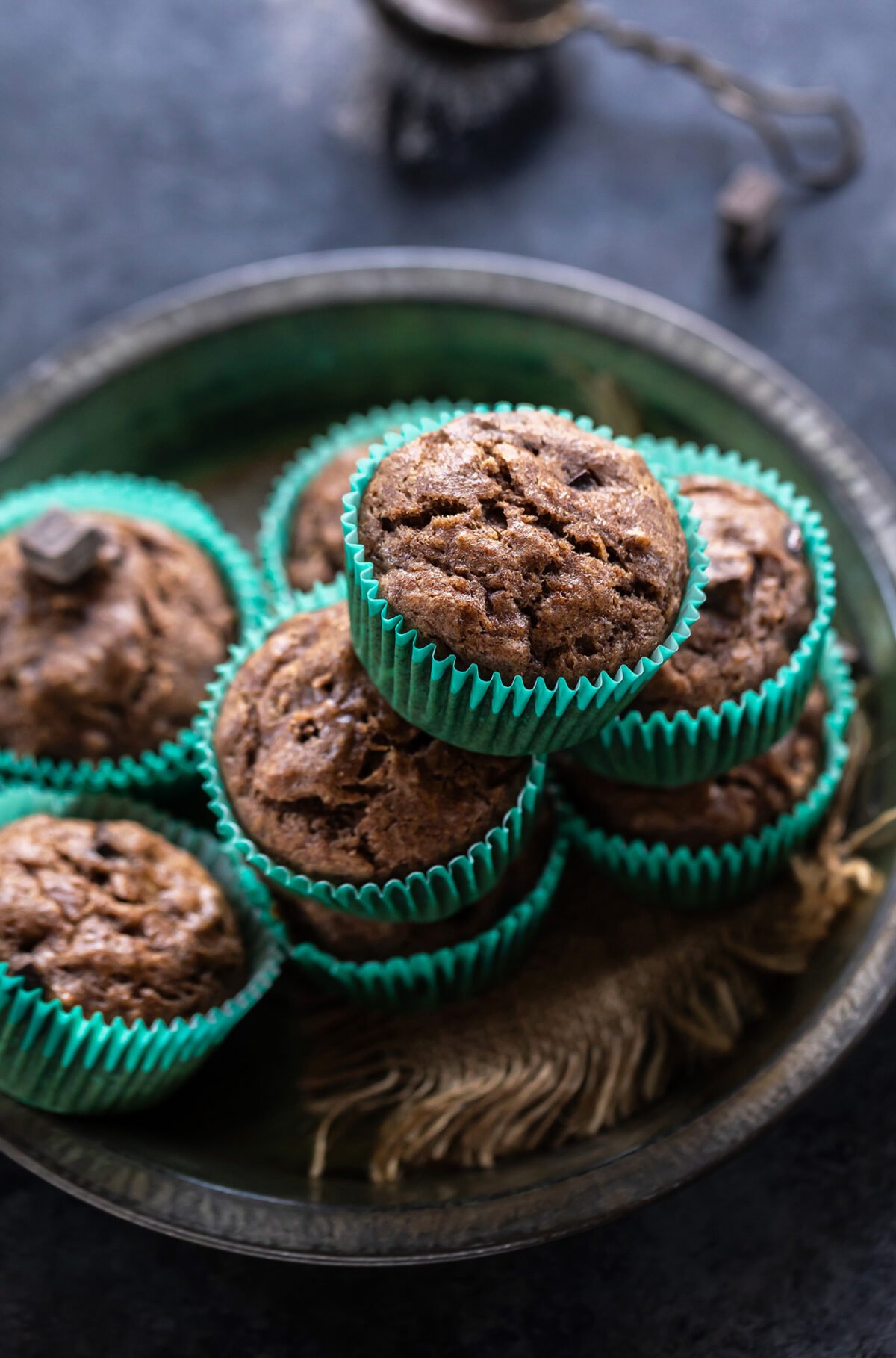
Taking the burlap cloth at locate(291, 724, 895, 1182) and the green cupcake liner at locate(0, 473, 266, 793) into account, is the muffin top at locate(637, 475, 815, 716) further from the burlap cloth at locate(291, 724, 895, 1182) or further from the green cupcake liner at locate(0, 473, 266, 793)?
the green cupcake liner at locate(0, 473, 266, 793)

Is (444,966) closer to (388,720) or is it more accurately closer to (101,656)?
(388,720)

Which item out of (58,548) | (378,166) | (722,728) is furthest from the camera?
(378,166)

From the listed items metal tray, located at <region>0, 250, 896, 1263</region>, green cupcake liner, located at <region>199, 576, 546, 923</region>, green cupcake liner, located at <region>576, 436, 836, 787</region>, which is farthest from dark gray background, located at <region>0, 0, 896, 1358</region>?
green cupcake liner, located at <region>199, 576, 546, 923</region>

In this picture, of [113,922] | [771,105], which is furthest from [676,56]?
[113,922]

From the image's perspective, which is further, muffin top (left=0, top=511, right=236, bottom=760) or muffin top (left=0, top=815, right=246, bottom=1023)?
muffin top (left=0, top=511, right=236, bottom=760)

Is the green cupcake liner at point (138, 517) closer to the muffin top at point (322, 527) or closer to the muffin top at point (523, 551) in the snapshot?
the muffin top at point (322, 527)

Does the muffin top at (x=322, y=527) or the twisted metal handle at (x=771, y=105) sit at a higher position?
the twisted metal handle at (x=771, y=105)

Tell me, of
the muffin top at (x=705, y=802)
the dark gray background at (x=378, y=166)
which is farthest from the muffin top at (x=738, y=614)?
the dark gray background at (x=378, y=166)
